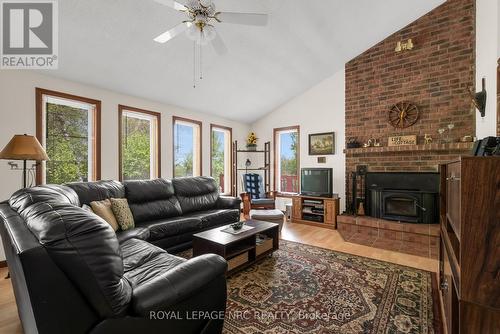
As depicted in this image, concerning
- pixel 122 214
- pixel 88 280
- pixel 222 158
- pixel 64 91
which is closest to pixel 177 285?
pixel 88 280

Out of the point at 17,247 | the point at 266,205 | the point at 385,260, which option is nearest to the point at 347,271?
the point at 385,260

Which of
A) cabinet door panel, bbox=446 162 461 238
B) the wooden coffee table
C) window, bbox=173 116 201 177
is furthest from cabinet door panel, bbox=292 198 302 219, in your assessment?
cabinet door panel, bbox=446 162 461 238

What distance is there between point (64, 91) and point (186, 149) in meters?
2.20

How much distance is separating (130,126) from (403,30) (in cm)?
487

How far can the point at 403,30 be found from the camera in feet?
13.2

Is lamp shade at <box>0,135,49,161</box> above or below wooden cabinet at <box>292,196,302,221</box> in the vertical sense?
above

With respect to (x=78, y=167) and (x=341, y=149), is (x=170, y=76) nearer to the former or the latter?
(x=78, y=167)

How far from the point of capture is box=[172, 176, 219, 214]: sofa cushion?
3.72 m

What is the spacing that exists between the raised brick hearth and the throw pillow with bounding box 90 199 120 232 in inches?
127

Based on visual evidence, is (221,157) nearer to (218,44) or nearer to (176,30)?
(218,44)

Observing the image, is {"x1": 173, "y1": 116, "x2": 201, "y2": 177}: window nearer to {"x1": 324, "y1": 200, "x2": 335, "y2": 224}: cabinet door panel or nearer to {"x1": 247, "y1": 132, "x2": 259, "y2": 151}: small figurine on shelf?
{"x1": 247, "y1": 132, "x2": 259, "y2": 151}: small figurine on shelf

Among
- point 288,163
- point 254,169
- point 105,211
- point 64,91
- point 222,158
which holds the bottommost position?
point 105,211

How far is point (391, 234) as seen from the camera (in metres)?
3.70

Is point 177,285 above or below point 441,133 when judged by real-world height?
below
